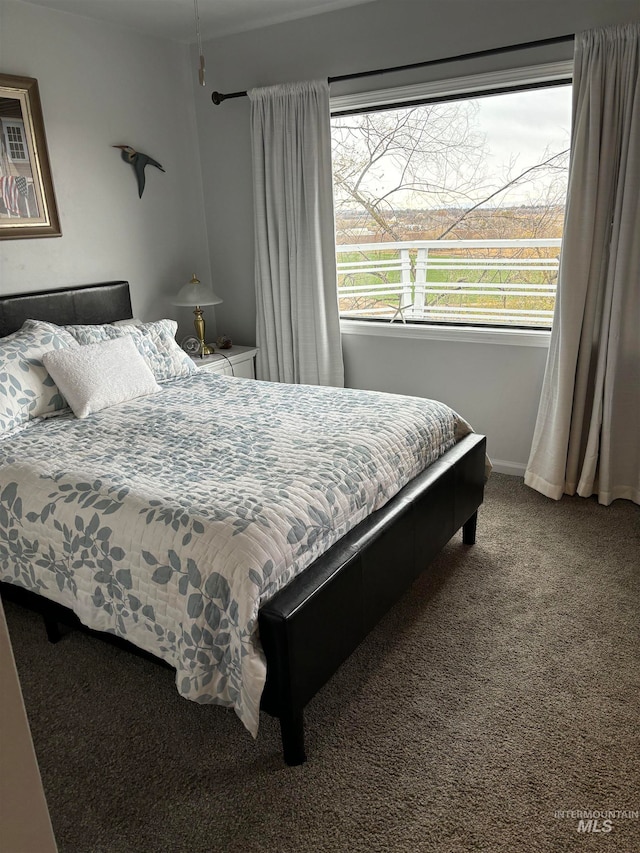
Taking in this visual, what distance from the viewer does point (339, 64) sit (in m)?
3.63

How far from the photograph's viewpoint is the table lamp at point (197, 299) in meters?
4.04

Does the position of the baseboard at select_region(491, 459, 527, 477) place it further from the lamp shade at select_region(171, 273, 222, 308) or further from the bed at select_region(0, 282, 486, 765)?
the lamp shade at select_region(171, 273, 222, 308)

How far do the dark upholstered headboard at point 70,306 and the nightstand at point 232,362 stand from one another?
0.57 m

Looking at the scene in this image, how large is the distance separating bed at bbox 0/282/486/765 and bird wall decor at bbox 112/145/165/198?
1786 mm

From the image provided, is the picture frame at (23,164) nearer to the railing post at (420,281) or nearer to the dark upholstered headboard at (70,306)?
the dark upholstered headboard at (70,306)

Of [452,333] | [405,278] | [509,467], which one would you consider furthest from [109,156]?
[509,467]

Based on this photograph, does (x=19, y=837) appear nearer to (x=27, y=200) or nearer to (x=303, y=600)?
(x=303, y=600)

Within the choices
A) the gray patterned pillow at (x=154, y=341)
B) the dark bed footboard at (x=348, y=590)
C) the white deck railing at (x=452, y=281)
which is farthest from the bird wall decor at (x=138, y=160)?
the dark bed footboard at (x=348, y=590)

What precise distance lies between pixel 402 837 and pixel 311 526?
2.76 ft

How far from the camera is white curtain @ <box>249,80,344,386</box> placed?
3.77 meters

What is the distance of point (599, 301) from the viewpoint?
314 centimetres

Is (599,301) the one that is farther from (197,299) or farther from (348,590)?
(197,299)

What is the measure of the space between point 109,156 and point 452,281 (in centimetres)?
221

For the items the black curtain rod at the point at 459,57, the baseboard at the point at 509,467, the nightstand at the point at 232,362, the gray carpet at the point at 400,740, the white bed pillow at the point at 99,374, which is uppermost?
the black curtain rod at the point at 459,57
